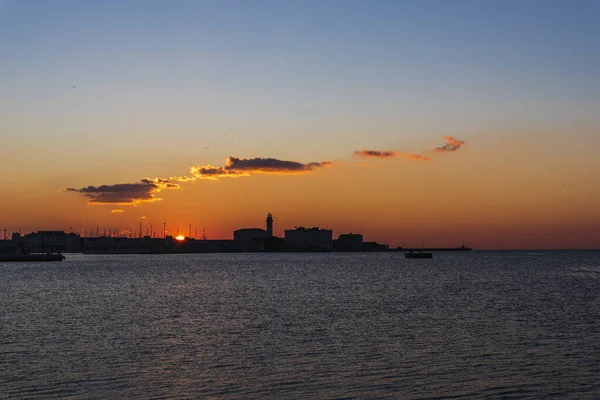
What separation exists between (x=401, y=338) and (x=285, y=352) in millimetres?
8750

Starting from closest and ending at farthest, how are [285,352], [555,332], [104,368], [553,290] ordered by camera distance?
[104,368] → [285,352] → [555,332] → [553,290]

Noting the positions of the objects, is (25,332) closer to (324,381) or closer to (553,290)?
(324,381)

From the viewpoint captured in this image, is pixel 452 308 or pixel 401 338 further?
pixel 452 308

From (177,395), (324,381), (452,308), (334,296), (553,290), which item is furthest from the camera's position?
(553,290)

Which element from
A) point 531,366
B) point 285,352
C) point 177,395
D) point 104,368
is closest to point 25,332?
point 104,368

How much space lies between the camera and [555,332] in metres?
47.1

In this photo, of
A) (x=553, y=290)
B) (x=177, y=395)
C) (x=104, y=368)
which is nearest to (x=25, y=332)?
(x=104, y=368)

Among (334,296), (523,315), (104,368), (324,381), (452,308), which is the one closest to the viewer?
(324,381)

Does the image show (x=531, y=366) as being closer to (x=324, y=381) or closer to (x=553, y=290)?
(x=324, y=381)

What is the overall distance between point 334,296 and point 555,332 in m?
34.9

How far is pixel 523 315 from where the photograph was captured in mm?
58188

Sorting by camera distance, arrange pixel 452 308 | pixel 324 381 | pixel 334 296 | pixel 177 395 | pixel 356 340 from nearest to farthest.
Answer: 1. pixel 177 395
2. pixel 324 381
3. pixel 356 340
4. pixel 452 308
5. pixel 334 296

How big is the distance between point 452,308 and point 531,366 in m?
30.0

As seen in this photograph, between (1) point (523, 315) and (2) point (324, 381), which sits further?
(1) point (523, 315)
